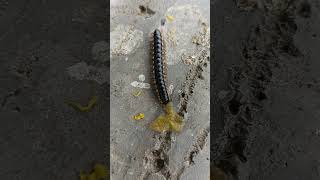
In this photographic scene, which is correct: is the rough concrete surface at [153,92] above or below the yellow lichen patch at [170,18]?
below

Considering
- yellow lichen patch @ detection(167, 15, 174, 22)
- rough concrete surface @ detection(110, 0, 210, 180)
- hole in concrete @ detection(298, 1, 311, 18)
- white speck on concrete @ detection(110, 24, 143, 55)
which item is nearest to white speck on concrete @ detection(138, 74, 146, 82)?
rough concrete surface @ detection(110, 0, 210, 180)

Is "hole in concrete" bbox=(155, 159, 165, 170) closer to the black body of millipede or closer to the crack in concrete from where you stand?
the crack in concrete

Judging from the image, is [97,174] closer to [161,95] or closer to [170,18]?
[161,95]

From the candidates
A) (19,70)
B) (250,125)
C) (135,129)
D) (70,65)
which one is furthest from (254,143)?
(19,70)

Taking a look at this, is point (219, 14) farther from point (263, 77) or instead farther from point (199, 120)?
point (199, 120)

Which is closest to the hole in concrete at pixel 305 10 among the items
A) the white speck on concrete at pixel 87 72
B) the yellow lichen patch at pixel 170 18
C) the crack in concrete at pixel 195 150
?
the yellow lichen patch at pixel 170 18

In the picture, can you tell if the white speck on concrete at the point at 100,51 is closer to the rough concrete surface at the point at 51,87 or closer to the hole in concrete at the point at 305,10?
the rough concrete surface at the point at 51,87
